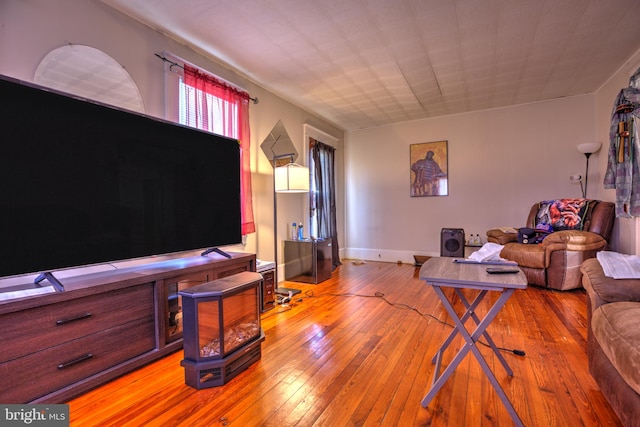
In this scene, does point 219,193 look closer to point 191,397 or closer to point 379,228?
point 191,397

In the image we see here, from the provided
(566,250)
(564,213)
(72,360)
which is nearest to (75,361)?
(72,360)

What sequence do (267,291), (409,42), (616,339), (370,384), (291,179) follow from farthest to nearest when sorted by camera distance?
(291,179)
(267,291)
(409,42)
(370,384)
(616,339)

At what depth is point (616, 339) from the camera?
1.19 metres

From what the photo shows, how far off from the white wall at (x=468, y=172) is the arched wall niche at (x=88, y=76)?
13.3 feet

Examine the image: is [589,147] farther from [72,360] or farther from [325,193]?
[72,360]

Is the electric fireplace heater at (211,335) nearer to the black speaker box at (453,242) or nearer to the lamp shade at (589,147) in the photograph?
the black speaker box at (453,242)

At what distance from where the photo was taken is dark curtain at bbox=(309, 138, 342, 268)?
15.0 ft

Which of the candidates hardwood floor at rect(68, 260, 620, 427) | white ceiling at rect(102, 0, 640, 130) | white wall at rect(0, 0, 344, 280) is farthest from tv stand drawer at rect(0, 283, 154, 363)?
white ceiling at rect(102, 0, 640, 130)


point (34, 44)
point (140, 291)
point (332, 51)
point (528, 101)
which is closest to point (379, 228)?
point (528, 101)

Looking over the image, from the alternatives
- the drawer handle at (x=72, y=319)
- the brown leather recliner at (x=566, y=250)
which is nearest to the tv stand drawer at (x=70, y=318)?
the drawer handle at (x=72, y=319)

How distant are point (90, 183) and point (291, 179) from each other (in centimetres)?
195

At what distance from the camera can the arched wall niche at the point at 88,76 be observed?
1819mm

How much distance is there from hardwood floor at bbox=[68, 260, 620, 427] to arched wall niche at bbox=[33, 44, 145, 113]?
1846mm

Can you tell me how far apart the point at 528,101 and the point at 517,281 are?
4179mm
